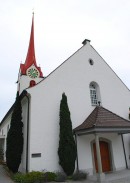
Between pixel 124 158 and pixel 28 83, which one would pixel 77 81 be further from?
pixel 28 83

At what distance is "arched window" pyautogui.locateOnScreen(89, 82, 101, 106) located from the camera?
1555 cm

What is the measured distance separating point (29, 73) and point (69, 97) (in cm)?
1100

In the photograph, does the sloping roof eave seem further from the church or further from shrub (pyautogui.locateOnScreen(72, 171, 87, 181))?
shrub (pyautogui.locateOnScreen(72, 171, 87, 181))

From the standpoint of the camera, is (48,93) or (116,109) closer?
(48,93)

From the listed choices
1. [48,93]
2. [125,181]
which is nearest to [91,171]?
[125,181]

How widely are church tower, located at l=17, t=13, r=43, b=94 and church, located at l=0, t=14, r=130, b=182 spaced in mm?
9031

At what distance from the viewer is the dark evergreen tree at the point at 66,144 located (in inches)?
460

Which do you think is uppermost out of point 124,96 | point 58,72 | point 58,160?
point 58,72

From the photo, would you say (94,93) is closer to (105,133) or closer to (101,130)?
(105,133)

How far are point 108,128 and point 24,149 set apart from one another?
5585 millimetres

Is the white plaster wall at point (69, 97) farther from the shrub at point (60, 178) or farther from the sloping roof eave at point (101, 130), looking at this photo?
the sloping roof eave at point (101, 130)

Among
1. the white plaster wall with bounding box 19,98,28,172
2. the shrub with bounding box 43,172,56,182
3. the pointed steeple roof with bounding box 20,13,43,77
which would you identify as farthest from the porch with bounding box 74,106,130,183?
the pointed steeple roof with bounding box 20,13,43,77

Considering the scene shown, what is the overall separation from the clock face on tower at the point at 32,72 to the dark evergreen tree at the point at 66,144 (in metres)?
11.8

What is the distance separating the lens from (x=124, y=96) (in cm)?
1714
